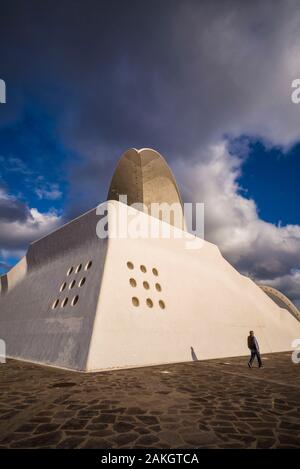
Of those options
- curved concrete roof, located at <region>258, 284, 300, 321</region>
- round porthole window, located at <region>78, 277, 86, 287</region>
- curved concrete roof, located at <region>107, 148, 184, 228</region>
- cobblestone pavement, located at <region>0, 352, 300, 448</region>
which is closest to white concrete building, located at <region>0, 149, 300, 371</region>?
round porthole window, located at <region>78, 277, 86, 287</region>

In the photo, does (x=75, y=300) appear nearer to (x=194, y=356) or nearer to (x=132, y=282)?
(x=132, y=282)

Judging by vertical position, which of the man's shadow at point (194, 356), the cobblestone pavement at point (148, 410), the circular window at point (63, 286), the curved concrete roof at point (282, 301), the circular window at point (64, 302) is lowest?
the cobblestone pavement at point (148, 410)

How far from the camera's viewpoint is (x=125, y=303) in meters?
10.9

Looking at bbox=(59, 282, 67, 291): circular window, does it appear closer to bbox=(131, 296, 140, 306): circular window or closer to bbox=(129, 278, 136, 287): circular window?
bbox=(129, 278, 136, 287): circular window

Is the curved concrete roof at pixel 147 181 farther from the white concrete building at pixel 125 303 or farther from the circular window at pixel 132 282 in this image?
the circular window at pixel 132 282

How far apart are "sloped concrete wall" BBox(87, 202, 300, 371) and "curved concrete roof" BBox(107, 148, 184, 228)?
701cm

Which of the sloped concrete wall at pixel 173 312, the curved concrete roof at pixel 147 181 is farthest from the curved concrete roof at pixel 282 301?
the curved concrete roof at pixel 147 181

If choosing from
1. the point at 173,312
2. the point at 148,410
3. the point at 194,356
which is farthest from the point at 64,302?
the point at 148,410

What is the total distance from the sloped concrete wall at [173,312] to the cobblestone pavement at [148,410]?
160 cm

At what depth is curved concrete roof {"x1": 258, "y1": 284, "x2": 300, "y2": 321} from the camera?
1110 inches

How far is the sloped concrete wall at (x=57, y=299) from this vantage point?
33.2 ft

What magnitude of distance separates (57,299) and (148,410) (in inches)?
354

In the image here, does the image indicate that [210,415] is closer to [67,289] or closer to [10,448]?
[10,448]
